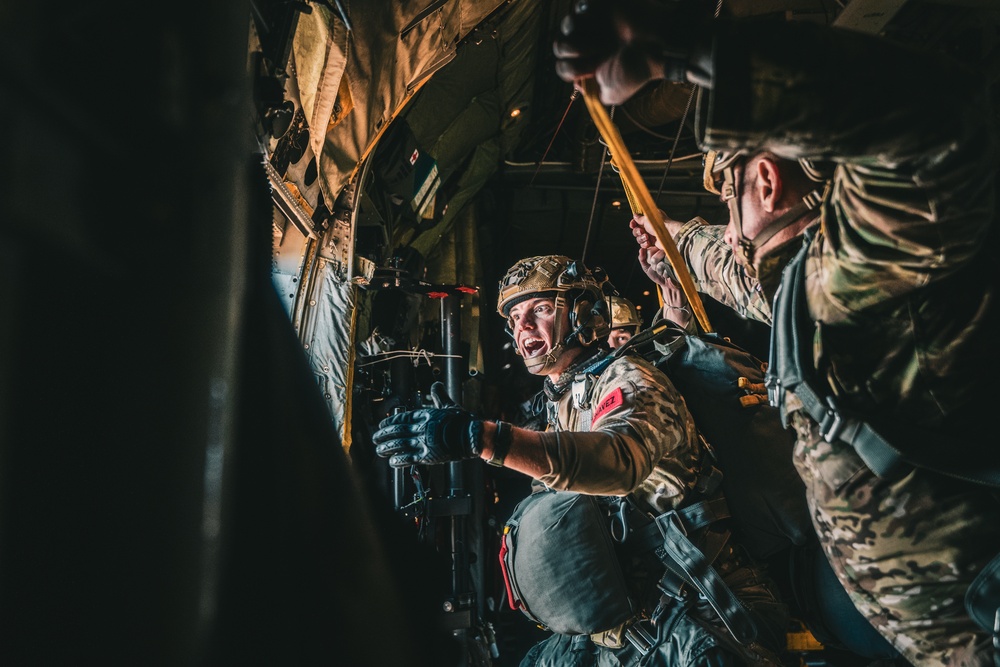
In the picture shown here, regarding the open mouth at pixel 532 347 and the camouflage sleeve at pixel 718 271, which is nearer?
the camouflage sleeve at pixel 718 271

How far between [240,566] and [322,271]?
265 centimetres

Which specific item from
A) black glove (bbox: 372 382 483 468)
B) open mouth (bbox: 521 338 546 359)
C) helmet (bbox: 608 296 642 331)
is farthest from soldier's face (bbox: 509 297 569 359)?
helmet (bbox: 608 296 642 331)

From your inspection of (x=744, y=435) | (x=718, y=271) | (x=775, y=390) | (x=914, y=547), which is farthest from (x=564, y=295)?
(x=914, y=547)

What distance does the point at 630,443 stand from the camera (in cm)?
229

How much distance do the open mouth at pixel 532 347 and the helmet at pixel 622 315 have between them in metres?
1.64

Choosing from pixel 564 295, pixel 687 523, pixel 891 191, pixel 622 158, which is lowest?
pixel 687 523

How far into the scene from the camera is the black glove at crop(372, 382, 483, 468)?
2.11 m

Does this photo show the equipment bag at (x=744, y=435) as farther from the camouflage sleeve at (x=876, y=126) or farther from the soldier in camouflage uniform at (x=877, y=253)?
the camouflage sleeve at (x=876, y=126)

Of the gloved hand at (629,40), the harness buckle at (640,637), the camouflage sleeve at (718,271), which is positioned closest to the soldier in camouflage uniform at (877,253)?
the gloved hand at (629,40)

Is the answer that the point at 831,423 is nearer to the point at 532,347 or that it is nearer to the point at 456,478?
the point at 532,347

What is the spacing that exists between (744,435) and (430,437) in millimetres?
1707

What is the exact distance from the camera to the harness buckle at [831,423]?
56.2 inches

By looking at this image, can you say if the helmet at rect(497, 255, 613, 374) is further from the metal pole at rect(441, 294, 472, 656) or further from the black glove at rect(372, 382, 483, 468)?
the black glove at rect(372, 382, 483, 468)

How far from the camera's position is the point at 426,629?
3.26 feet
